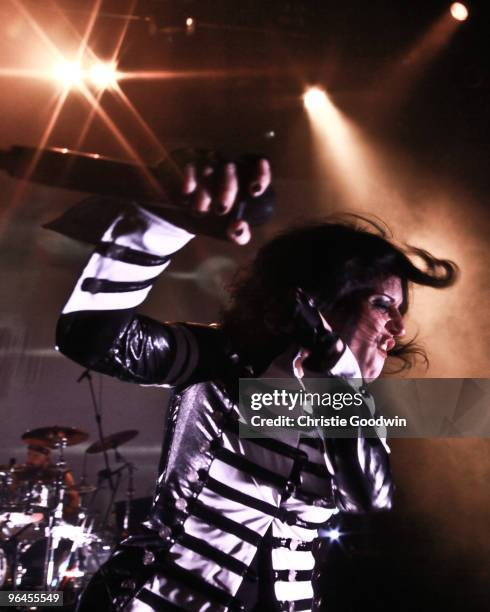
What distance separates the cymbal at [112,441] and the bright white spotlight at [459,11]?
342cm

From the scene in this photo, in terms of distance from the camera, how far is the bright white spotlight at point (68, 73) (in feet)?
11.2

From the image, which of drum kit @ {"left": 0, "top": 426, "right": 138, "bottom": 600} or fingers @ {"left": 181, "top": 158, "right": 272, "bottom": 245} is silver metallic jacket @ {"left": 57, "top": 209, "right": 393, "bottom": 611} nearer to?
fingers @ {"left": 181, "top": 158, "right": 272, "bottom": 245}

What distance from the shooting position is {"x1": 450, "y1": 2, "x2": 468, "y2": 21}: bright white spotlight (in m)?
3.00

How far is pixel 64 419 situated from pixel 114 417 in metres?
0.37

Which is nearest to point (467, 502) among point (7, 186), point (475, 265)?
point (475, 265)

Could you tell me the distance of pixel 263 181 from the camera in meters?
0.64

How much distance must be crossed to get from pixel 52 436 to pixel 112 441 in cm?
42

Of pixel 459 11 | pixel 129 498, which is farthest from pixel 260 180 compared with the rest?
pixel 129 498

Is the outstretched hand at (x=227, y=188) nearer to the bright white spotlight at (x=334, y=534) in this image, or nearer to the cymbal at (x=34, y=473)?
the bright white spotlight at (x=334, y=534)

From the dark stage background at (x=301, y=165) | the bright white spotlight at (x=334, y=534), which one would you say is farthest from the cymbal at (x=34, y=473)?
the bright white spotlight at (x=334, y=534)

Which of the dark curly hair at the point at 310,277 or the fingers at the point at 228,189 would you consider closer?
the fingers at the point at 228,189

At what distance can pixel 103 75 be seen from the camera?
11.5 ft

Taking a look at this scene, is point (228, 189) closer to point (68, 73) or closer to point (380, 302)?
point (380, 302)

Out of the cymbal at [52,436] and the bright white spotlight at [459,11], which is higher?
the bright white spotlight at [459,11]
